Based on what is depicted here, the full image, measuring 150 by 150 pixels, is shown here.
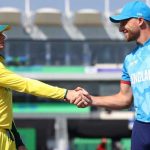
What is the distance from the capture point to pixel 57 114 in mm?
29062

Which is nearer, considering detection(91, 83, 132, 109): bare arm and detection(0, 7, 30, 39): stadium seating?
detection(91, 83, 132, 109): bare arm

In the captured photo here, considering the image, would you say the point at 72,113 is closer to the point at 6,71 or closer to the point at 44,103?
the point at 44,103

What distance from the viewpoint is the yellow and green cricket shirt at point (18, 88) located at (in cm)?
404

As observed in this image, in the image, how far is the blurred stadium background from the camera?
87.8 ft

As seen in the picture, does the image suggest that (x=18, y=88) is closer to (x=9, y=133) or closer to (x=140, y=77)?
(x=9, y=133)

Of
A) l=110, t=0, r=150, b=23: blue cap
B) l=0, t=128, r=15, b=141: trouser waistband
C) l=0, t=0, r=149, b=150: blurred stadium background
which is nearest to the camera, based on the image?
l=110, t=0, r=150, b=23: blue cap

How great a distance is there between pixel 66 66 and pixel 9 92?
86.6 ft

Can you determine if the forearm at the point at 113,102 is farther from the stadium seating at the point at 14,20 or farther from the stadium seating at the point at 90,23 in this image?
the stadium seating at the point at 90,23

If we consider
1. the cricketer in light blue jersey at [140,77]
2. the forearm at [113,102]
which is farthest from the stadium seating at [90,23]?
the cricketer in light blue jersey at [140,77]

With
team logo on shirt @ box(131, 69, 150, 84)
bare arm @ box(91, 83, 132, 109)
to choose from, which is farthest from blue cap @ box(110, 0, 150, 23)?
bare arm @ box(91, 83, 132, 109)

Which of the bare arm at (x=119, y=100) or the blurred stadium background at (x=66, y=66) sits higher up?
the bare arm at (x=119, y=100)

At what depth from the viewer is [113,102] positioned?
4277mm

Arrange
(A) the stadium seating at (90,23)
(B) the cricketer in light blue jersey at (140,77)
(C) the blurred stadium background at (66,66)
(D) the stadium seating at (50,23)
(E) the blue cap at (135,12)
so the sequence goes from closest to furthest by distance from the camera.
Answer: (B) the cricketer in light blue jersey at (140,77)
(E) the blue cap at (135,12)
(C) the blurred stadium background at (66,66)
(D) the stadium seating at (50,23)
(A) the stadium seating at (90,23)

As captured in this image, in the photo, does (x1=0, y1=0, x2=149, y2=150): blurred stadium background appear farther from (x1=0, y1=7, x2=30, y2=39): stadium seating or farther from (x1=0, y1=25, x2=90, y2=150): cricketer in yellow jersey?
(x1=0, y1=25, x2=90, y2=150): cricketer in yellow jersey
